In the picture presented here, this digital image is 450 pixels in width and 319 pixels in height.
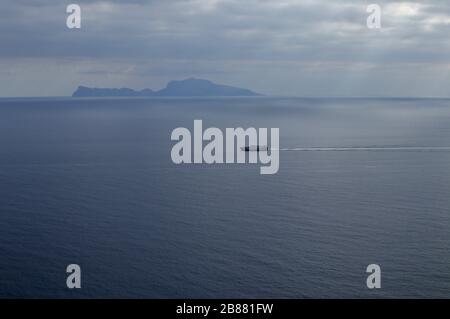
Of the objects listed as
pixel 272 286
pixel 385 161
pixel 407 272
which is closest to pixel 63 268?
pixel 272 286

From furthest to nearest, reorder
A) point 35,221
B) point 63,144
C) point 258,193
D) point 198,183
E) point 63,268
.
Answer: point 63,144 < point 198,183 < point 258,193 < point 35,221 < point 63,268

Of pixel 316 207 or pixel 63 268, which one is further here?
pixel 316 207

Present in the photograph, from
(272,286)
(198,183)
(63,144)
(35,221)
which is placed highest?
(63,144)

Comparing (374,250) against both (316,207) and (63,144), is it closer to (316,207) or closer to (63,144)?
(316,207)

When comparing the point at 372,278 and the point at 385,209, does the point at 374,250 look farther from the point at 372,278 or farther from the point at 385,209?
the point at 385,209

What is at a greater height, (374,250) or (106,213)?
(106,213)

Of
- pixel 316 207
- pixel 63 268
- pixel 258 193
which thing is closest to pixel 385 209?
pixel 316 207

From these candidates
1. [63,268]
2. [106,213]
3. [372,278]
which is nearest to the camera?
[372,278]
